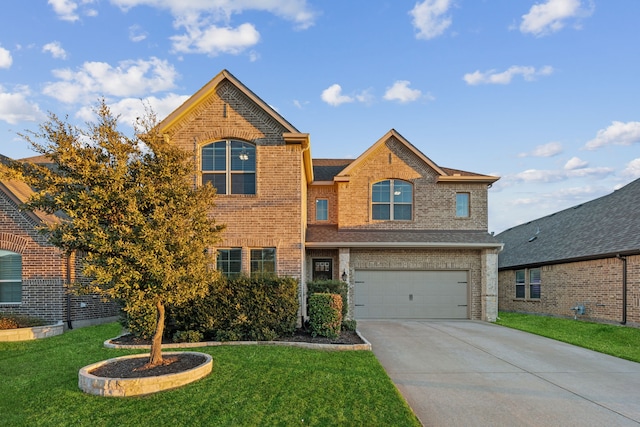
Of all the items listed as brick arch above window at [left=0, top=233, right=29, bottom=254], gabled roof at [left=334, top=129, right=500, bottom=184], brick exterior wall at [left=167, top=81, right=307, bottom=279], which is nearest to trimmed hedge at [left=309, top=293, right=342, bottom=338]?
brick exterior wall at [left=167, top=81, right=307, bottom=279]

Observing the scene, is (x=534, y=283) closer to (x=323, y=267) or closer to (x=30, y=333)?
(x=323, y=267)

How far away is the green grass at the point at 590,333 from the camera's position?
9977 mm

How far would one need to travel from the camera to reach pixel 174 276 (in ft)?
22.0

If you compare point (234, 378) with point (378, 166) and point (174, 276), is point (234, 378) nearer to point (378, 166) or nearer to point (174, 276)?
point (174, 276)

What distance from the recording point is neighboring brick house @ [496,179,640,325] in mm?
14023

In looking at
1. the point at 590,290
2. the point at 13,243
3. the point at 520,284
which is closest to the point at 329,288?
the point at 13,243

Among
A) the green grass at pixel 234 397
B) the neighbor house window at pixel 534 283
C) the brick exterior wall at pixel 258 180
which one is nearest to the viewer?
the green grass at pixel 234 397

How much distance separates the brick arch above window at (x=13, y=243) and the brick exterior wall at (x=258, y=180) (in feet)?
19.1

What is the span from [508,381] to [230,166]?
30.0 feet

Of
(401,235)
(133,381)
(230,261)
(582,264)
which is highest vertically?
(401,235)

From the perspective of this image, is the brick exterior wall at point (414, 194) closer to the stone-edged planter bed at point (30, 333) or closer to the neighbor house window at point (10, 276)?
the stone-edged planter bed at point (30, 333)

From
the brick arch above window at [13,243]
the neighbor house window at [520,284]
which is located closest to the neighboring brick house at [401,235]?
the neighbor house window at [520,284]

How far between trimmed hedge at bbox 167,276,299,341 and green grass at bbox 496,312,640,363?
8142 mm

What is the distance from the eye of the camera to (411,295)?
53.6ft
